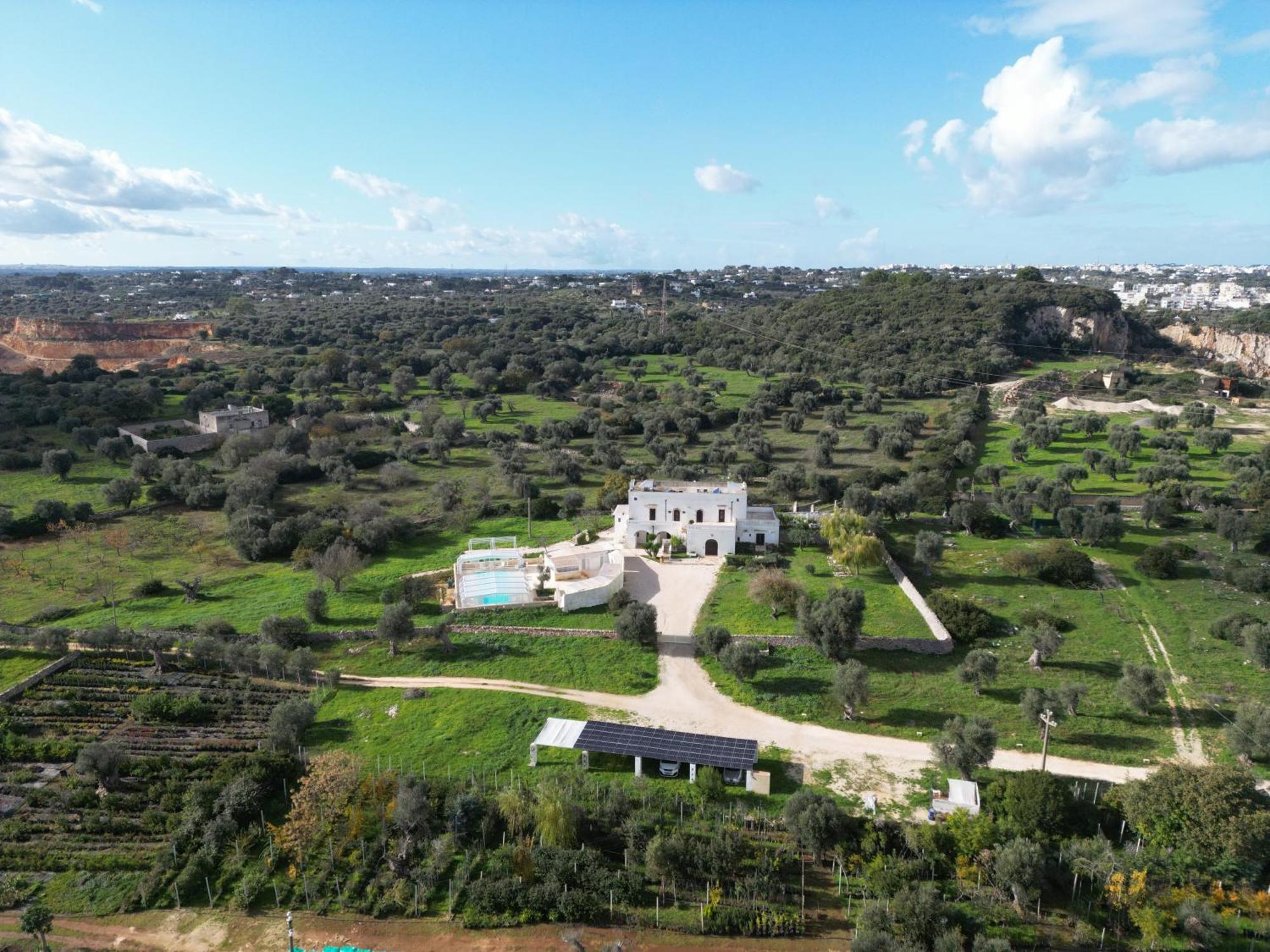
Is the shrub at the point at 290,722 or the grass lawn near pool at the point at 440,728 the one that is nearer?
the grass lawn near pool at the point at 440,728

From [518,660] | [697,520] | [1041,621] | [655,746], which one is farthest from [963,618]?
[518,660]

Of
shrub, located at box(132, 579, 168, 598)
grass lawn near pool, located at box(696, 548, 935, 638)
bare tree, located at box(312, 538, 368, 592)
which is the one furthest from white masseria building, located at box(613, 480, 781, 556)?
shrub, located at box(132, 579, 168, 598)

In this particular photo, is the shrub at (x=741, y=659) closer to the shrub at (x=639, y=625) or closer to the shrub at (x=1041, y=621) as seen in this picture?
the shrub at (x=639, y=625)

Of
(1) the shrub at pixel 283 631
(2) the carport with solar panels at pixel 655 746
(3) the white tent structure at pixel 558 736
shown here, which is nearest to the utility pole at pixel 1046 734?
(2) the carport with solar panels at pixel 655 746

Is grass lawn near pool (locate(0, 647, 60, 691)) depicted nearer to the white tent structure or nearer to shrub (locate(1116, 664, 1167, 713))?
the white tent structure

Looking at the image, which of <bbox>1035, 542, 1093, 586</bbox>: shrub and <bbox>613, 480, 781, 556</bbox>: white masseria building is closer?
<bbox>1035, 542, 1093, 586</bbox>: shrub

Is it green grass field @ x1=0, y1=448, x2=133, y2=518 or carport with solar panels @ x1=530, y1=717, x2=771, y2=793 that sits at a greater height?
green grass field @ x1=0, y1=448, x2=133, y2=518

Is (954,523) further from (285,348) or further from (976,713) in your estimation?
(285,348)

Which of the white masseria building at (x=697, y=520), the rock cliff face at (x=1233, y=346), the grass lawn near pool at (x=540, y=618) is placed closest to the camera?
the grass lawn near pool at (x=540, y=618)
